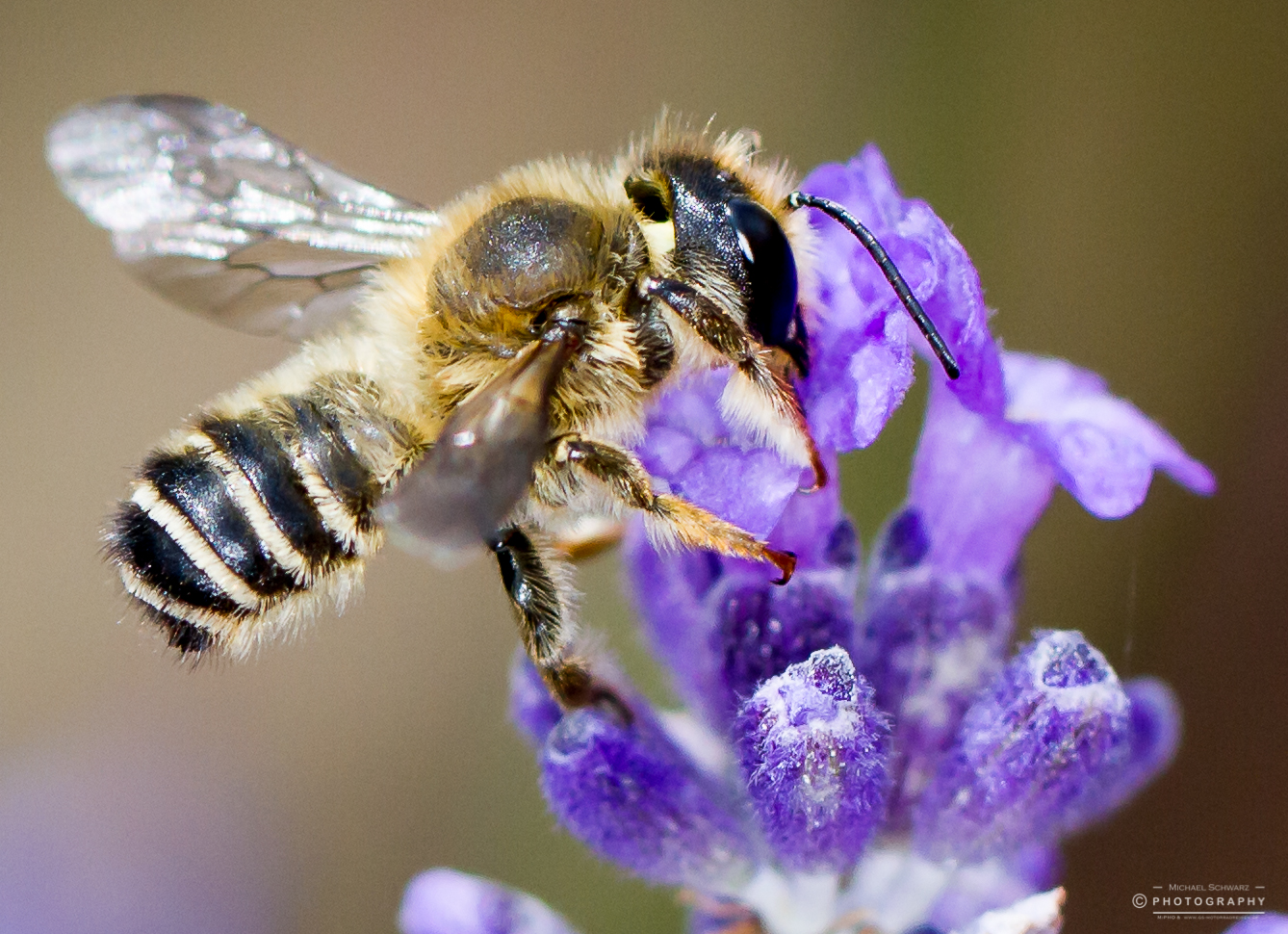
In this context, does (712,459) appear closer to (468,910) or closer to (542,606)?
(542,606)

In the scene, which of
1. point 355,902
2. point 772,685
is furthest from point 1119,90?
point 355,902

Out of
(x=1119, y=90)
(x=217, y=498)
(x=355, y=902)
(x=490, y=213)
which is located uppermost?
(x=1119, y=90)

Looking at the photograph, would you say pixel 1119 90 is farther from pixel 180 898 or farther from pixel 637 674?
pixel 180 898

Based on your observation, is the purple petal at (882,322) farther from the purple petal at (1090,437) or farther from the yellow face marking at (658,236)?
the yellow face marking at (658,236)

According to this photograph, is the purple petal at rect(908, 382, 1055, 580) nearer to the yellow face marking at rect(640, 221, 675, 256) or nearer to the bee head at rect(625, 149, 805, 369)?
the bee head at rect(625, 149, 805, 369)

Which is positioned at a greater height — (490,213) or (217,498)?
(490,213)

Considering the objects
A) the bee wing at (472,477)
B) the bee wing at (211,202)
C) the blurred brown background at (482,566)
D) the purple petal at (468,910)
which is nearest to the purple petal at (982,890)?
the blurred brown background at (482,566)
